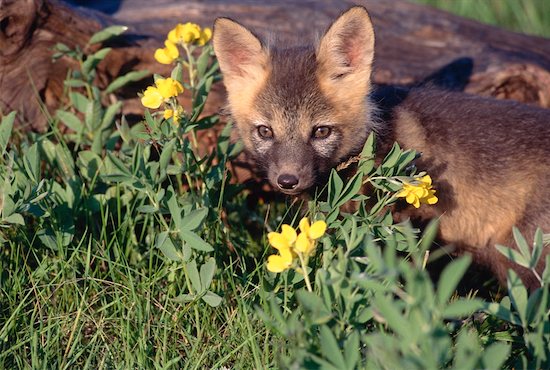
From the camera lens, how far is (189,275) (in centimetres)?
311

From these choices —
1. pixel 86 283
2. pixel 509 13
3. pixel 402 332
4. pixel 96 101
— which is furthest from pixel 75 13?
pixel 509 13

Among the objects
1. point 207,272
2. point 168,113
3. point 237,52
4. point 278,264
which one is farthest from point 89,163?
point 278,264

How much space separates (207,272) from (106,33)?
2.04 m

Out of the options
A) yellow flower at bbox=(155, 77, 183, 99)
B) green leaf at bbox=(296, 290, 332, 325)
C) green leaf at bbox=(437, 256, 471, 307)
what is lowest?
green leaf at bbox=(296, 290, 332, 325)

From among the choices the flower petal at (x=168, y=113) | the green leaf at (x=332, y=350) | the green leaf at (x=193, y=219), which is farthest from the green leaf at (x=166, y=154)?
the green leaf at (x=332, y=350)

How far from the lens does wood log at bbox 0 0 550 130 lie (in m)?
4.46

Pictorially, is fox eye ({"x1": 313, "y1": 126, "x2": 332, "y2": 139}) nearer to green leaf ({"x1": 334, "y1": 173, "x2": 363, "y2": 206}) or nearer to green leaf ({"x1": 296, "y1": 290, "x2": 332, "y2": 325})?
green leaf ({"x1": 334, "y1": 173, "x2": 363, "y2": 206})

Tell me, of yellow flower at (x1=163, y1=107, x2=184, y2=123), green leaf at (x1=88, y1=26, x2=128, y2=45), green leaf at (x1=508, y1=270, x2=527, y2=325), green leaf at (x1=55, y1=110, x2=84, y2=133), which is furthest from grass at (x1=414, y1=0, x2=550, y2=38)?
green leaf at (x1=508, y1=270, x2=527, y2=325)

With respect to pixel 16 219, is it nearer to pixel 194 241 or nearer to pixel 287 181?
pixel 194 241

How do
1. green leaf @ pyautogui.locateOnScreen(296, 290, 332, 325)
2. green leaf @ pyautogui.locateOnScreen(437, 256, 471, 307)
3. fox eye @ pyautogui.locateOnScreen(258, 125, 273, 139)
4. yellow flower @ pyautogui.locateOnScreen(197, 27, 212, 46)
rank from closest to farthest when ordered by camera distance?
1. green leaf @ pyautogui.locateOnScreen(437, 256, 471, 307)
2. green leaf @ pyautogui.locateOnScreen(296, 290, 332, 325)
3. fox eye @ pyautogui.locateOnScreen(258, 125, 273, 139)
4. yellow flower @ pyautogui.locateOnScreen(197, 27, 212, 46)

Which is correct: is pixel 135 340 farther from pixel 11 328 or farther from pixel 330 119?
pixel 330 119

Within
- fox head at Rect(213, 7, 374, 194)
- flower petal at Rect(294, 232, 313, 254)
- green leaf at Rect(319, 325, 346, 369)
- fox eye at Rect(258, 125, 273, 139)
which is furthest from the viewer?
fox eye at Rect(258, 125, 273, 139)

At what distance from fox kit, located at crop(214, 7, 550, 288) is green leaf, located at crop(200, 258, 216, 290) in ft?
1.95

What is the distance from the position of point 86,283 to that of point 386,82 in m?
2.66
